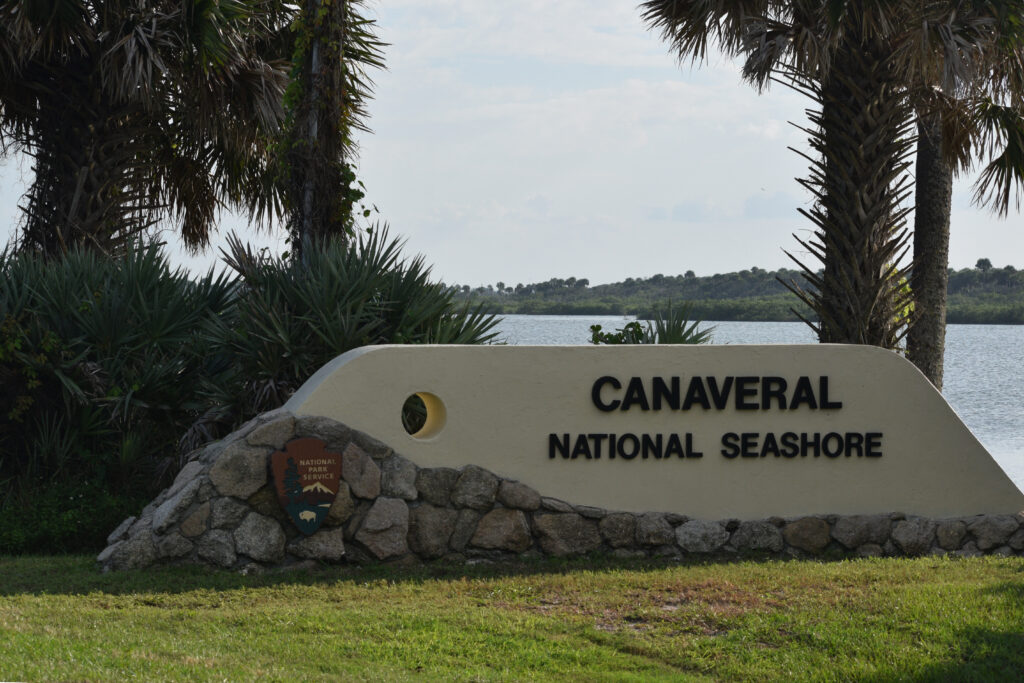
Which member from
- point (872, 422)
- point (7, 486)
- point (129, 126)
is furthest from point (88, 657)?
point (129, 126)

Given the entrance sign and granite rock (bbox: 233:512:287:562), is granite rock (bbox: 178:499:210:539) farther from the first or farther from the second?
the entrance sign

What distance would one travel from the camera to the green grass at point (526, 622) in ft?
20.7

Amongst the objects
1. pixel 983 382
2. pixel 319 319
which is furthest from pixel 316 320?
pixel 983 382

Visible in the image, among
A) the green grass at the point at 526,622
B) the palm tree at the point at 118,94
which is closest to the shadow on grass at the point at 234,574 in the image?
the green grass at the point at 526,622

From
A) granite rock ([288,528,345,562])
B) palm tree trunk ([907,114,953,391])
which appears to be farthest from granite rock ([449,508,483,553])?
palm tree trunk ([907,114,953,391])

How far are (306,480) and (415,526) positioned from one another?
98 centimetres

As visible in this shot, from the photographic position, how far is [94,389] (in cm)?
1083

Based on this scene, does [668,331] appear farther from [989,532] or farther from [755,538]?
[989,532]

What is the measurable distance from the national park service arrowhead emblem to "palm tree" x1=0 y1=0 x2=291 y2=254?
636cm

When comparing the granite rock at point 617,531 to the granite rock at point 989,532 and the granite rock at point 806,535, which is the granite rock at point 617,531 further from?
the granite rock at point 989,532

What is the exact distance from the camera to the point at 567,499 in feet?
31.1

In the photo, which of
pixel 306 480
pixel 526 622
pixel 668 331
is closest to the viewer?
pixel 526 622

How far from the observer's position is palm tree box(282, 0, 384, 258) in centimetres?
1355

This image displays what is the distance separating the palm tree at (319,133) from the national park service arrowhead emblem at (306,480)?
480 centimetres
